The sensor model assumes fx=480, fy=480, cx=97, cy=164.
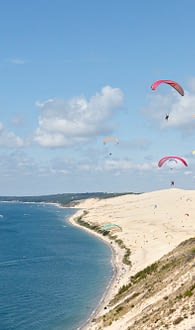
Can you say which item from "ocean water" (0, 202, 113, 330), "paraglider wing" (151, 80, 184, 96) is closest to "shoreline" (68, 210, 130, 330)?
"ocean water" (0, 202, 113, 330)

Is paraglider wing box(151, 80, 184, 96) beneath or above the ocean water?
above

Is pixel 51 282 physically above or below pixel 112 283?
below

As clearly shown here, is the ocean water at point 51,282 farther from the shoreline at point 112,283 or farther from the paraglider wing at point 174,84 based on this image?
the paraglider wing at point 174,84

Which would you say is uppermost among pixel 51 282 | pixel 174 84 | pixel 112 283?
pixel 174 84

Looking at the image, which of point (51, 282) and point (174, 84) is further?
point (51, 282)

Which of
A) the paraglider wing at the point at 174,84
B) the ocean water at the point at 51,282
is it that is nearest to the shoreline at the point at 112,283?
the ocean water at the point at 51,282

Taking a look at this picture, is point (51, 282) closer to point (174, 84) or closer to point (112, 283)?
point (112, 283)

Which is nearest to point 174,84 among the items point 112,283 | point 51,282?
point 112,283

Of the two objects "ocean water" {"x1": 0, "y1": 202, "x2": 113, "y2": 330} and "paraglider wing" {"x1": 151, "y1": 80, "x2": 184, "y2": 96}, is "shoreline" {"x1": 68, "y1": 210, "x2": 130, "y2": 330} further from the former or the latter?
"paraglider wing" {"x1": 151, "y1": 80, "x2": 184, "y2": 96}
